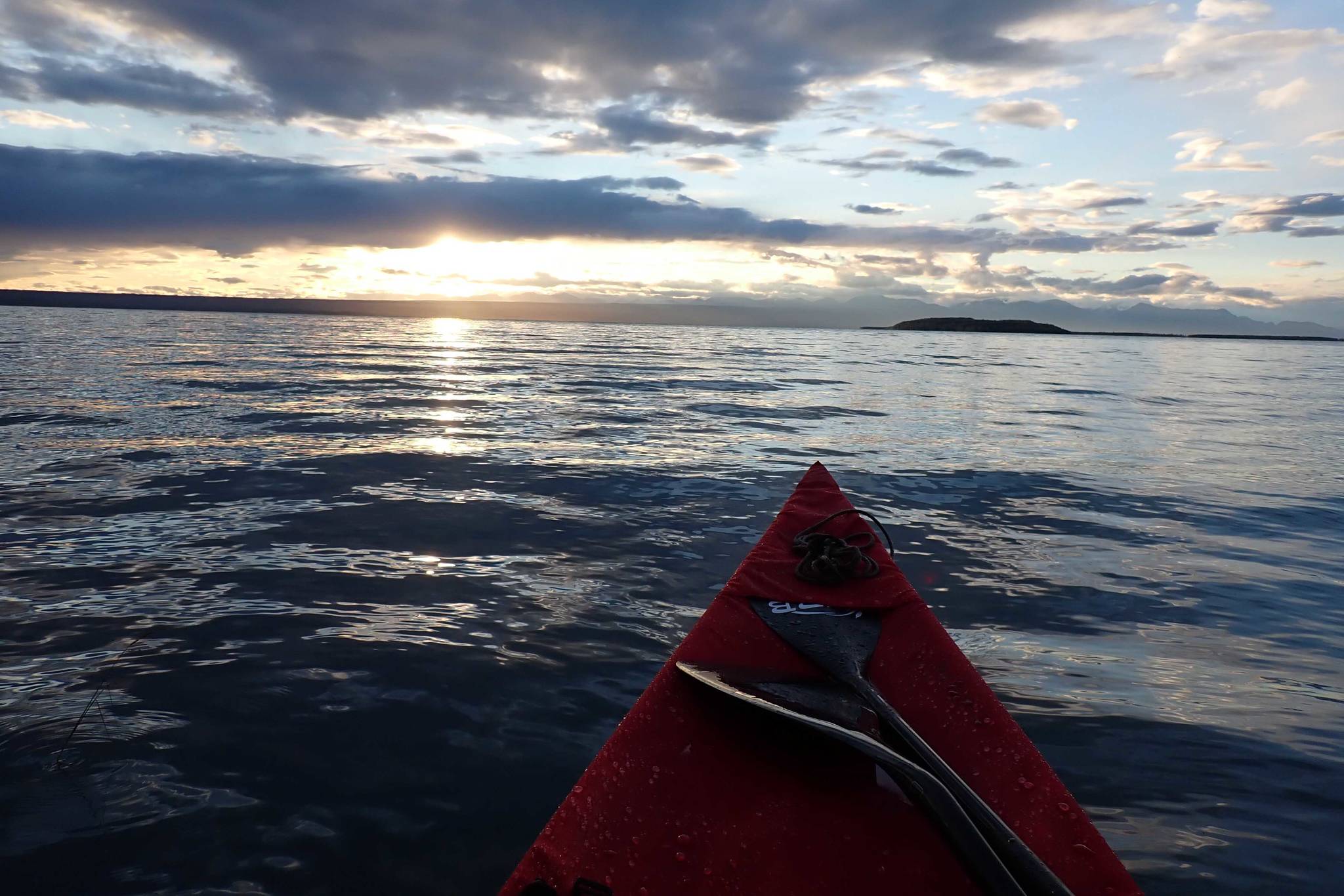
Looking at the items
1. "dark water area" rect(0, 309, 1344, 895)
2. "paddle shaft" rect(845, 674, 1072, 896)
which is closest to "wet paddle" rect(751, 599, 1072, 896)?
"paddle shaft" rect(845, 674, 1072, 896)

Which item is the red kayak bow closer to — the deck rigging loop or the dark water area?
the dark water area

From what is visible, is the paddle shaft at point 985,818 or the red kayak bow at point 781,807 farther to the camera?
the red kayak bow at point 781,807

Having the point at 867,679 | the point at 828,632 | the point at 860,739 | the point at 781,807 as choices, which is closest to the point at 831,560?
the point at 828,632

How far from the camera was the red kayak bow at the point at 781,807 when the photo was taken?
82.5 inches

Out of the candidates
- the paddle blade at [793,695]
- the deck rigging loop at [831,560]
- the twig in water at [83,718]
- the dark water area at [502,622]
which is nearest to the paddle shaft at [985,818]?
the paddle blade at [793,695]

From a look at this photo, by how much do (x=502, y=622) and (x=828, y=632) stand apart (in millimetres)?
2286

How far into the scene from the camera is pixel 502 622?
4957 millimetres

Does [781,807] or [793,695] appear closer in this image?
[781,807]

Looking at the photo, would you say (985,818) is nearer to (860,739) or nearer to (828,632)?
(860,739)

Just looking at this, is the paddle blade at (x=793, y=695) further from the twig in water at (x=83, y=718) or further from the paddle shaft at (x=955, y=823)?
the twig in water at (x=83, y=718)

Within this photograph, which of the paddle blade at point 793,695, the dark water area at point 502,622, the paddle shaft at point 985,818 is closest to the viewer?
the paddle shaft at point 985,818

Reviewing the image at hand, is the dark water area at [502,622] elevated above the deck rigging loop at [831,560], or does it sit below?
below

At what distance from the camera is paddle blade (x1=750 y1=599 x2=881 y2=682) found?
3.43 m

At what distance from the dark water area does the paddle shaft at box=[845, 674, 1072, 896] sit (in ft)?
3.46
